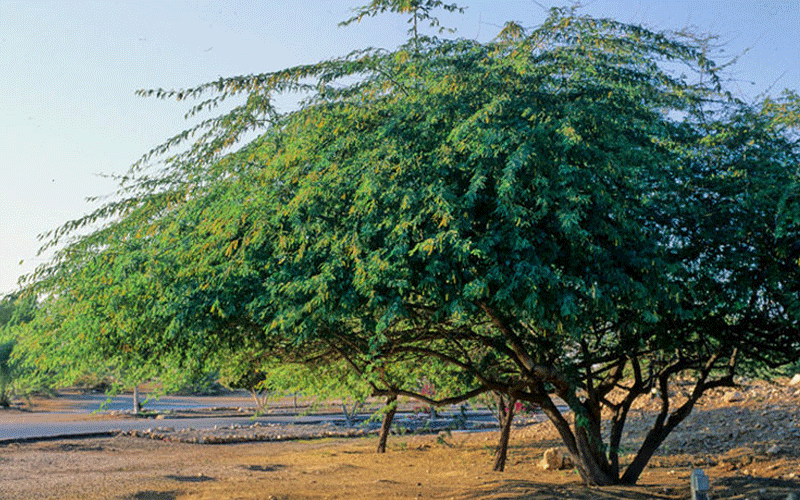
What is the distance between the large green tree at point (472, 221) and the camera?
9.02 meters

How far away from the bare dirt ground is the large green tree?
216cm

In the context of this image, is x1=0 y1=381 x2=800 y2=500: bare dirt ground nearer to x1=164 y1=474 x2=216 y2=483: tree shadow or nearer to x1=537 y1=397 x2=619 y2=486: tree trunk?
x1=164 y1=474 x2=216 y2=483: tree shadow

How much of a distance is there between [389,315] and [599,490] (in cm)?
636

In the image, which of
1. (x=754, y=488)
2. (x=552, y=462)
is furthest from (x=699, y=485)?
(x=552, y=462)

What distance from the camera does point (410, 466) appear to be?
838 inches

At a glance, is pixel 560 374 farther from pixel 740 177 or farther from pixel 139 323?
pixel 139 323

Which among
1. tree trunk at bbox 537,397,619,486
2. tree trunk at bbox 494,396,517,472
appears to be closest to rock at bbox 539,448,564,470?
tree trunk at bbox 494,396,517,472

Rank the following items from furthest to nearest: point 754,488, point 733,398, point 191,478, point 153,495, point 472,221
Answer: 1. point 733,398
2. point 191,478
3. point 153,495
4. point 754,488
5. point 472,221

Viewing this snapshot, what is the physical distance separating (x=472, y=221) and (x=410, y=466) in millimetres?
13637

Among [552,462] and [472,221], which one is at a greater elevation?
[472,221]

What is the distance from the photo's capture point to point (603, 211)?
9.29 meters

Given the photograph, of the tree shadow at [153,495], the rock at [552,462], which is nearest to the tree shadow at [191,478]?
the tree shadow at [153,495]

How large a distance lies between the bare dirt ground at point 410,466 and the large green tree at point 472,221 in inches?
84.9

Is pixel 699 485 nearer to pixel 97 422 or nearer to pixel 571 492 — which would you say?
pixel 571 492
